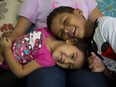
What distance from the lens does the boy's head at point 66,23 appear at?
1157 millimetres

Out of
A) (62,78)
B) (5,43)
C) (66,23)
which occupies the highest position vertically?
(66,23)

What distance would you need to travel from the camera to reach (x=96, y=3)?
4.75 ft

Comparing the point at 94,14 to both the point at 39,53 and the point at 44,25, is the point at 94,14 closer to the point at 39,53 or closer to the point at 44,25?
the point at 44,25

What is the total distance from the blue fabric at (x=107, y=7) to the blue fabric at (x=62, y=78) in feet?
1.72

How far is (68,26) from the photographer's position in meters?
1.17

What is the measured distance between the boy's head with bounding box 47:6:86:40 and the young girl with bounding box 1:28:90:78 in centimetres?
4

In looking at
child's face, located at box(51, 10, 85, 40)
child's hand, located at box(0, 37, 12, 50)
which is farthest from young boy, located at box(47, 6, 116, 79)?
child's hand, located at box(0, 37, 12, 50)

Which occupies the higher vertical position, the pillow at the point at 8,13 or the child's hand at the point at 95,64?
the pillow at the point at 8,13

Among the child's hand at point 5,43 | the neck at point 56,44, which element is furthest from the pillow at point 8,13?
the neck at point 56,44

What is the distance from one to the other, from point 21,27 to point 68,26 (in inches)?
12.5

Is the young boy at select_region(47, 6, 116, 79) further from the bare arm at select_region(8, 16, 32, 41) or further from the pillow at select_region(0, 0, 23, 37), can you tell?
the pillow at select_region(0, 0, 23, 37)

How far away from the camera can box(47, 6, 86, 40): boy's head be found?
3.80 ft

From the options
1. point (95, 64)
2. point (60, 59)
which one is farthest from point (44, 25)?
point (95, 64)

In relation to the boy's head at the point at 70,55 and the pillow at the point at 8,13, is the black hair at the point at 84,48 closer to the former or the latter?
the boy's head at the point at 70,55
